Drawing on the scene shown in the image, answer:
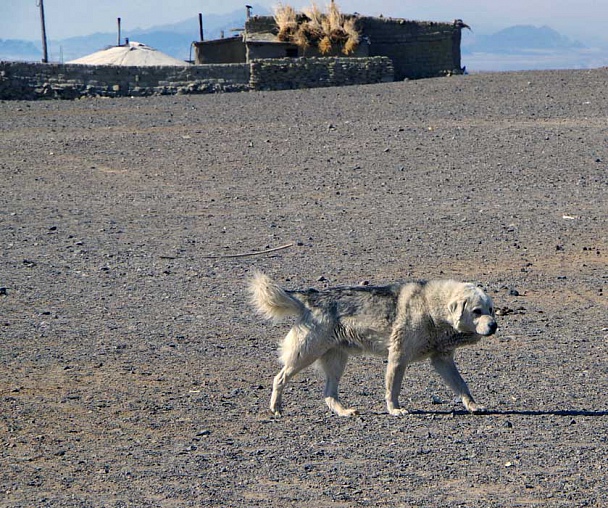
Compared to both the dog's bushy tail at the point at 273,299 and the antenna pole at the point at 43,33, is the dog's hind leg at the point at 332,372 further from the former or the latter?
the antenna pole at the point at 43,33

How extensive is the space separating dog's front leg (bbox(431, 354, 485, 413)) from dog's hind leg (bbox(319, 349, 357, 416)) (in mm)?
650

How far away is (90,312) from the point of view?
10586 millimetres

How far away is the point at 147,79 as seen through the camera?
29.1m

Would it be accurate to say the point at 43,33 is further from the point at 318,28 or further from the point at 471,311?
the point at 471,311

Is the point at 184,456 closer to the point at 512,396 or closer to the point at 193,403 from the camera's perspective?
the point at 193,403

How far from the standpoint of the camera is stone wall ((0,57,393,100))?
2889 centimetres

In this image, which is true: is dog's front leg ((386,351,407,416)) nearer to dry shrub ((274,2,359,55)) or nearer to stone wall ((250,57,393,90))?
stone wall ((250,57,393,90))

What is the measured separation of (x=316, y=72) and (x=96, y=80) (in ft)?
18.8

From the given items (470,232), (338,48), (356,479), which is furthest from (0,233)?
(338,48)

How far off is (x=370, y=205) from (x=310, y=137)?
548 cm

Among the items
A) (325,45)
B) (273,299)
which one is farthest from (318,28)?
(273,299)

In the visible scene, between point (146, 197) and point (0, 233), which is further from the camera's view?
point (146, 197)

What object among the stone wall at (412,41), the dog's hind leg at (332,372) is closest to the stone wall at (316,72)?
the stone wall at (412,41)

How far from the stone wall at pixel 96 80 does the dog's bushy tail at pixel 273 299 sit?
21831 millimetres
